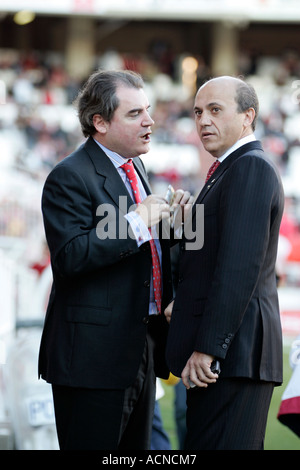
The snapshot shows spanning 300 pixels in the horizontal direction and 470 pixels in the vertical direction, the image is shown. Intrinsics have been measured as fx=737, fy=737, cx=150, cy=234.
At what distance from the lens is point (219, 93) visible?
2826 mm

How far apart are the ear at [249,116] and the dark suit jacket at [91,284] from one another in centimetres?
57

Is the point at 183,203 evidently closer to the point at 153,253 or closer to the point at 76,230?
the point at 153,253

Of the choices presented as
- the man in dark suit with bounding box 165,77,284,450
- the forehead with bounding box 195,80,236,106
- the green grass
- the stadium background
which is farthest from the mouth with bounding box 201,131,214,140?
the green grass

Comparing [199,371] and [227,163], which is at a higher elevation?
[227,163]

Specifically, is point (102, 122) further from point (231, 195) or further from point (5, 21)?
point (5, 21)

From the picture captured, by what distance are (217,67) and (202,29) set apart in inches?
124

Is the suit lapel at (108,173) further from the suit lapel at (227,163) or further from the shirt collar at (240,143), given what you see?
the shirt collar at (240,143)

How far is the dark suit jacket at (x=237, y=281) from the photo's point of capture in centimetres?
257

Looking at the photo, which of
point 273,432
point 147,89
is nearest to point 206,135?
point 273,432

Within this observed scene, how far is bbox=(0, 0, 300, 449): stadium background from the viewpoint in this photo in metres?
8.98

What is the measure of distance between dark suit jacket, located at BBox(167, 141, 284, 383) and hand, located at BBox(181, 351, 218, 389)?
1.6 inches

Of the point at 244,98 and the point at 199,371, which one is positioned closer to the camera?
the point at 199,371

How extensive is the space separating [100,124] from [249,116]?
25.0 inches

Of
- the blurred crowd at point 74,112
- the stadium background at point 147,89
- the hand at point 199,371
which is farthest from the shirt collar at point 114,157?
the blurred crowd at point 74,112
